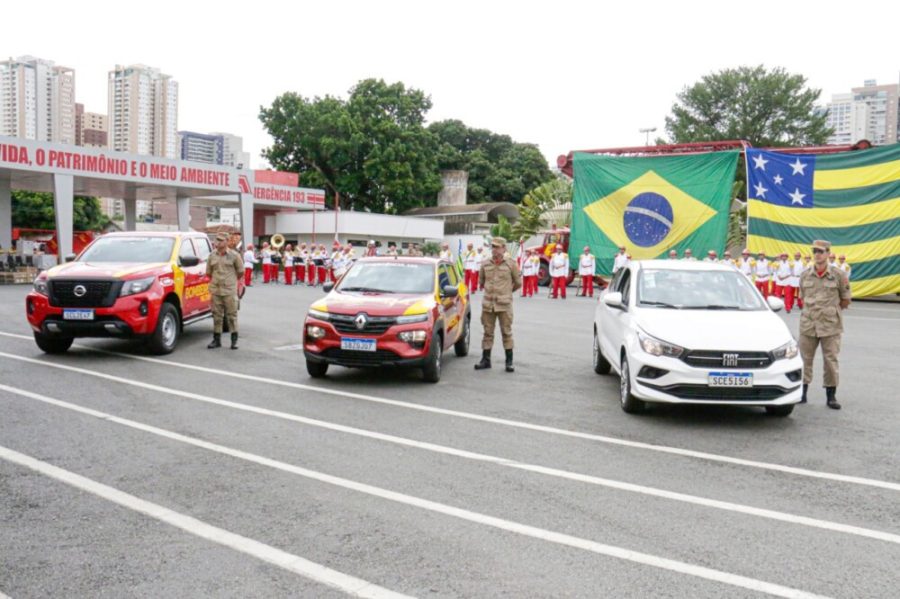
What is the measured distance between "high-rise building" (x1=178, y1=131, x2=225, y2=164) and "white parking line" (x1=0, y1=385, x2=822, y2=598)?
143 meters

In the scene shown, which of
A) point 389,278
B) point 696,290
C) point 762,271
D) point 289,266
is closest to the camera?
point 696,290

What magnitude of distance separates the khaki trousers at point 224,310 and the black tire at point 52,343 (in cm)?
207

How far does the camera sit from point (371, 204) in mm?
59125

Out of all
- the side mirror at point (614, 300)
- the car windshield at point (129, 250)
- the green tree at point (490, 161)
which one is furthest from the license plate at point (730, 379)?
the green tree at point (490, 161)

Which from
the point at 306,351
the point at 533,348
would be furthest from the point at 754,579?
the point at 533,348

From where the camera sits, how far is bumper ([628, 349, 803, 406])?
704 cm

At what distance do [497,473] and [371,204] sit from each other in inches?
2150

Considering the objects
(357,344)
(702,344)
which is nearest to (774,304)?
(702,344)

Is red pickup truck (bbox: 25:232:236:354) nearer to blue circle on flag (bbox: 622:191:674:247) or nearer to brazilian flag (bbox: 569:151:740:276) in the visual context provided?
brazilian flag (bbox: 569:151:740:276)

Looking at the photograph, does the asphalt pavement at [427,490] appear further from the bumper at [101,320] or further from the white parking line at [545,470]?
the bumper at [101,320]

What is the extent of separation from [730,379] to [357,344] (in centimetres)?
409

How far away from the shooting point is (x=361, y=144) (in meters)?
55.1

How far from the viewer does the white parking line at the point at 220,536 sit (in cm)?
366

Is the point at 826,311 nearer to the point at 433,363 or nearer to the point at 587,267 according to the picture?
the point at 433,363
